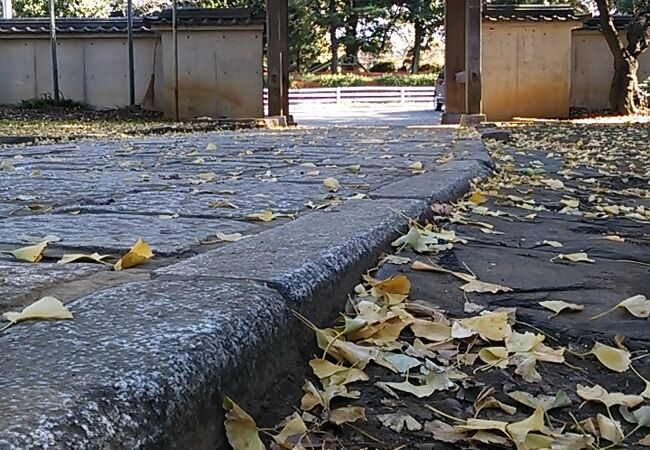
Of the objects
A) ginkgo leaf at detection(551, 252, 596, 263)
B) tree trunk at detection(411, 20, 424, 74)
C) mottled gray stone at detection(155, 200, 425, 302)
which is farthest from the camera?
tree trunk at detection(411, 20, 424, 74)

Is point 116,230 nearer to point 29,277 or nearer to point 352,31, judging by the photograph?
point 29,277

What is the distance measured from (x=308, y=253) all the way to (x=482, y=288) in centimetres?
43

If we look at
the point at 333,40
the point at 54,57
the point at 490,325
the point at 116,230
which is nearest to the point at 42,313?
the point at 490,325

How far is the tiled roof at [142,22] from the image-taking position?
13945 millimetres

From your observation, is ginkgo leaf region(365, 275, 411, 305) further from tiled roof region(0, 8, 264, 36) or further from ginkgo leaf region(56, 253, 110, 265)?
tiled roof region(0, 8, 264, 36)

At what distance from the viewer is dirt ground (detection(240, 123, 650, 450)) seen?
3.20 feet

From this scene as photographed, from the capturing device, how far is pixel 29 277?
128 centimetres

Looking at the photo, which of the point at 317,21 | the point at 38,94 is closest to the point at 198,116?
the point at 38,94

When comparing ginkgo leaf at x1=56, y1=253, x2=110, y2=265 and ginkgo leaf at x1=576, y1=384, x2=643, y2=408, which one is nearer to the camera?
ginkgo leaf at x1=576, y1=384, x2=643, y2=408

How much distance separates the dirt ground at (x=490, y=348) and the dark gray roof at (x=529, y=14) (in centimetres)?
1267

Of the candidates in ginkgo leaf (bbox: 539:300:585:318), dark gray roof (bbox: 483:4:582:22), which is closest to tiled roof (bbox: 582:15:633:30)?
dark gray roof (bbox: 483:4:582:22)

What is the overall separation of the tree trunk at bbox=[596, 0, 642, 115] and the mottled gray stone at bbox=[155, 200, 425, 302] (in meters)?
13.5

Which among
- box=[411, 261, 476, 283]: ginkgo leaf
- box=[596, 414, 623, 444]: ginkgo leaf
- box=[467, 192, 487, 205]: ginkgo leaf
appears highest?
box=[467, 192, 487, 205]: ginkgo leaf

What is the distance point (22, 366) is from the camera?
2.58 ft
